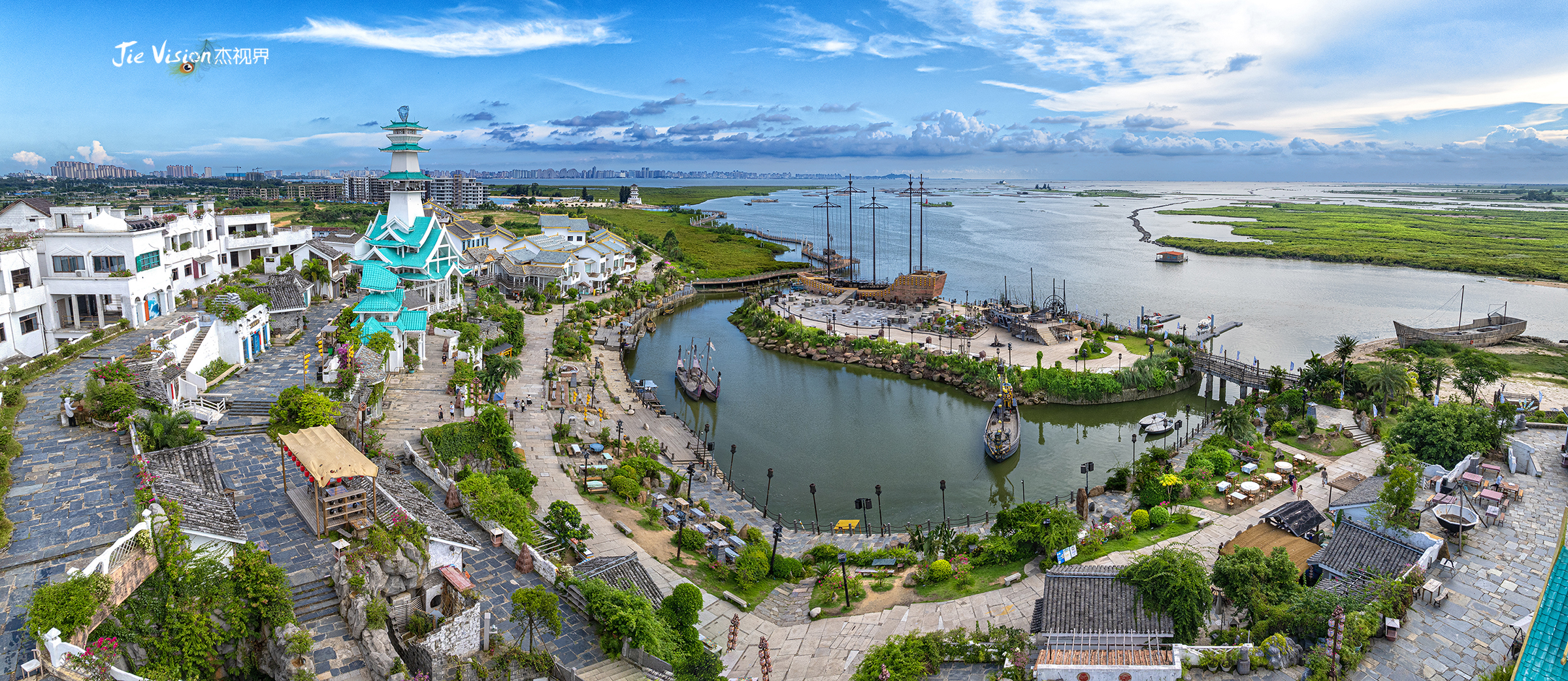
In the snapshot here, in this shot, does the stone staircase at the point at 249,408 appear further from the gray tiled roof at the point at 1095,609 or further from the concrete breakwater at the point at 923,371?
the concrete breakwater at the point at 923,371

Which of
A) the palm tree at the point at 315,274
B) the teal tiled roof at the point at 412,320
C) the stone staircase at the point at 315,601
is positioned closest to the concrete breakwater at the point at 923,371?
the teal tiled roof at the point at 412,320

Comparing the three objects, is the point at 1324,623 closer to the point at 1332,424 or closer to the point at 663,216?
the point at 1332,424

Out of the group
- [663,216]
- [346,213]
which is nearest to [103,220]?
[346,213]

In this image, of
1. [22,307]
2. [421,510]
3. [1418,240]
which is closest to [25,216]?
[22,307]

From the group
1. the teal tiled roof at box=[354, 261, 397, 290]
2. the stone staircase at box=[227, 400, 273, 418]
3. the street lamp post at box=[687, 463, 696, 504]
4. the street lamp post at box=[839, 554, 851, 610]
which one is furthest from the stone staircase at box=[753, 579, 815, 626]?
the teal tiled roof at box=[354, 261, 397, 290]

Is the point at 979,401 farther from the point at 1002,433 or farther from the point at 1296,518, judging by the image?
the point at 1296,518

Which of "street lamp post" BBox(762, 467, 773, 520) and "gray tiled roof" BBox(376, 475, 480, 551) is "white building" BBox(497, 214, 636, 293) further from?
"gray tiled roof" BBox(376, 475, 480, 551)

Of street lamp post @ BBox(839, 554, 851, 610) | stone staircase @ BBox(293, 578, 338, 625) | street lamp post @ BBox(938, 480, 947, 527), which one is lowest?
street lamp post @ BBox(938, 480, 947, 527)
